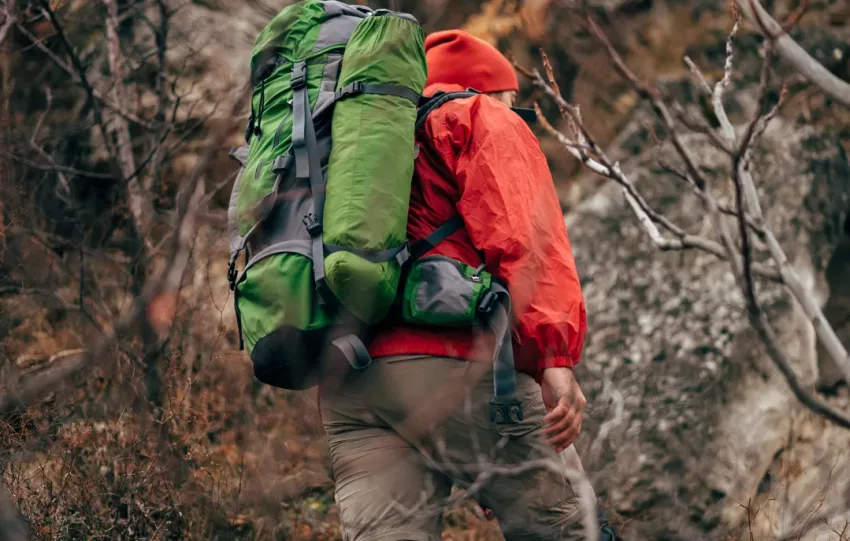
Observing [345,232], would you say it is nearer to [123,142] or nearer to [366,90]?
[366,90]

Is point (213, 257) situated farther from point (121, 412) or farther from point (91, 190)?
point (121, 412)

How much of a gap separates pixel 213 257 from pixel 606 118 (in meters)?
2.91

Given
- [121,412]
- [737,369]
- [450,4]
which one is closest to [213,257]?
[121,412]

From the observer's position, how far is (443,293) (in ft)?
7.81

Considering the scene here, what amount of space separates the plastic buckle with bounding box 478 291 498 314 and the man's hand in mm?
238

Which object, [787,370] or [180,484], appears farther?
[180,484]

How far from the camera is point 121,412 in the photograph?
3926 mm

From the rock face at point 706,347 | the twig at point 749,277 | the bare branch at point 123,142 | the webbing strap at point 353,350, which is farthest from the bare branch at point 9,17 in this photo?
the twig at point 749,277

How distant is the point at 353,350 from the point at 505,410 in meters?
0.43

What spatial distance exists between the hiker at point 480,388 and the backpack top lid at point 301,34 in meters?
0.43

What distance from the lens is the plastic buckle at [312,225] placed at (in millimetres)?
2365

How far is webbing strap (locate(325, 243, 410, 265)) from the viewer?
2.30 metres

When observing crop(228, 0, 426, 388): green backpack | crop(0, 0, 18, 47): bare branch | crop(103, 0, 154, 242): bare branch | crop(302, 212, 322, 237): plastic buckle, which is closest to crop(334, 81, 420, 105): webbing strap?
→ crop(228, 0, 426, 388): green backpack

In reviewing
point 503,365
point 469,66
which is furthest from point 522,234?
point 469,66
